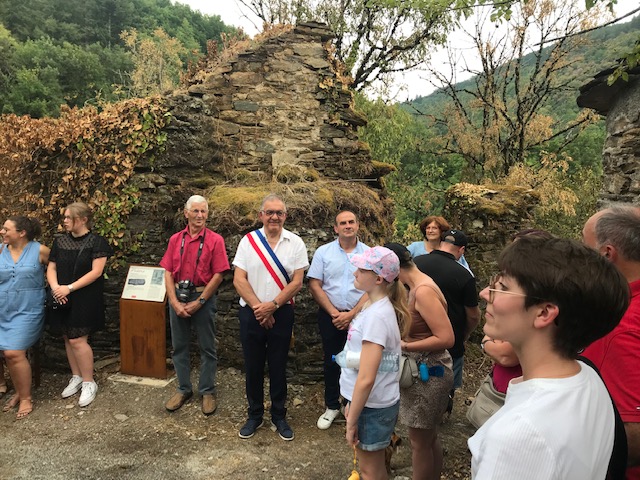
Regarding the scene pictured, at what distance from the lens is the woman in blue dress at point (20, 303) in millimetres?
3867

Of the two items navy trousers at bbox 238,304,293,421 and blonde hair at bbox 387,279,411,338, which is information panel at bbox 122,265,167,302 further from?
blonde hair at bbox 387,279,411,338

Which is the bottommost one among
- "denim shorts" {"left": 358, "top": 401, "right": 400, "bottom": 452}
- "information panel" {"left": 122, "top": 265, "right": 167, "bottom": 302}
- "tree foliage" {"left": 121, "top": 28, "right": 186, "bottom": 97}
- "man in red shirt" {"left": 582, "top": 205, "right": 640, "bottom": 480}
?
"denim shorts" {"left": 358, "top": 401, "right": 400, "bottom": 452}

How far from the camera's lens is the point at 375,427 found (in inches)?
89.8

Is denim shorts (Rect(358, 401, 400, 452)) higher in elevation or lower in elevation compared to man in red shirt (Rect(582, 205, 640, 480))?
lower

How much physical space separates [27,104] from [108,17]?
64.8 feet

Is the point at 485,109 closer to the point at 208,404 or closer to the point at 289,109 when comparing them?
the point at 289,109

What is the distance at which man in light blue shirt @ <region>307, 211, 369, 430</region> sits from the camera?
369 cm

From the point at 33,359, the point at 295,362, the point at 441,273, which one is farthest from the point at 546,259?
the point at 33,359

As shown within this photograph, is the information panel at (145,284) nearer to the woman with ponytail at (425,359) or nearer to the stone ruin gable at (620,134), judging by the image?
the woman with ponytail at (425,359)

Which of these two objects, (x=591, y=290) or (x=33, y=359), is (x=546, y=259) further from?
(x=33, y=359)

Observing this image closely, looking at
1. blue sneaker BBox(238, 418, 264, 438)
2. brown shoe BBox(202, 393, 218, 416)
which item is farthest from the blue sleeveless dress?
blue sneaker BBox(238, 418, 264, 438)

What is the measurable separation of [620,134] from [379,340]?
467 cm


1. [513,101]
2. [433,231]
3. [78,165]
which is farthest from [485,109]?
[78,165]

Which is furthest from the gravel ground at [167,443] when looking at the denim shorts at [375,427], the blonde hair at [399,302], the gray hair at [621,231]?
the gray hair at [621,231]
